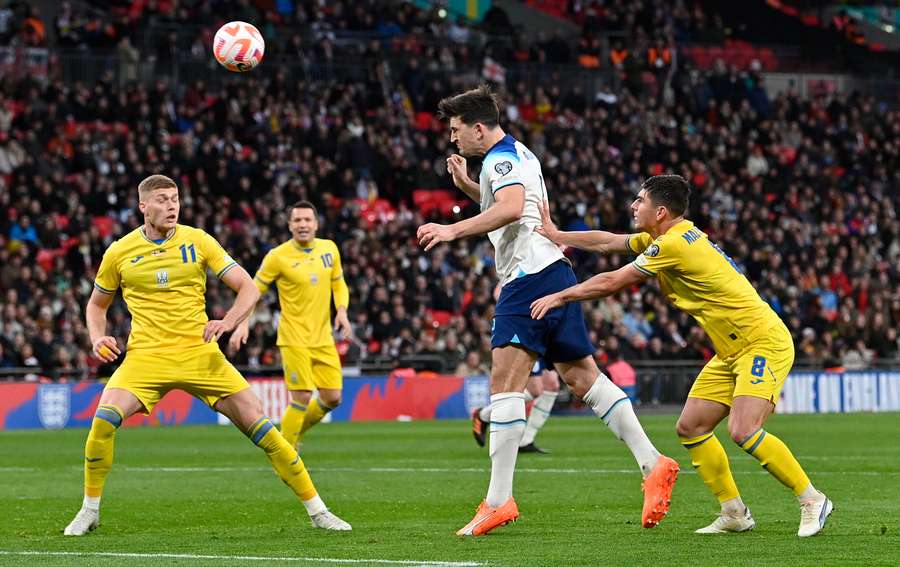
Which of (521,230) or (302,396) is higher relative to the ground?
(521,230)

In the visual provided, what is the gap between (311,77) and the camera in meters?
35.6

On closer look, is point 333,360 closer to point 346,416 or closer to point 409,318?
point 346,416

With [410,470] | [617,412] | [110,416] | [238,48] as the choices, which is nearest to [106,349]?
[110,416]

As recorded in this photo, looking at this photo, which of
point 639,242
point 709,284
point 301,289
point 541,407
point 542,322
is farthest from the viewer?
point 541,407

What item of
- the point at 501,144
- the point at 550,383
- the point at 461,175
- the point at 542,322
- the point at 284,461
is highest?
the point at 501,144

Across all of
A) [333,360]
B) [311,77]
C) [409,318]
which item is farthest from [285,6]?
[333,360]

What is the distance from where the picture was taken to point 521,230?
947cm

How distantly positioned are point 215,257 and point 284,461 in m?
1.48

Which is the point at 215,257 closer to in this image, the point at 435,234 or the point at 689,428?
the point at 435,234

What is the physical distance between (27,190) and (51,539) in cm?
1991

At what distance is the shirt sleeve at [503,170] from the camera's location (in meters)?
9.22

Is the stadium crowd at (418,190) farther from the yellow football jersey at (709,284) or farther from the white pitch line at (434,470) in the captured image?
the yellow football jersey at (709,284)

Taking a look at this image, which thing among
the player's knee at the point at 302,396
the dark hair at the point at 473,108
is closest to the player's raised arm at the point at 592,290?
the dark hair at the point at 473,108

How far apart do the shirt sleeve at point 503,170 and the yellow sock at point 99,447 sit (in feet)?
9.45
